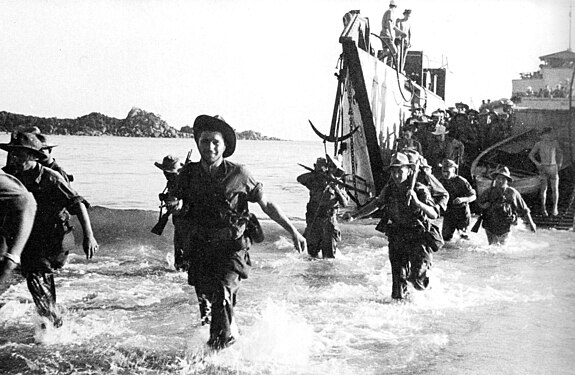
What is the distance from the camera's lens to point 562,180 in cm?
1441

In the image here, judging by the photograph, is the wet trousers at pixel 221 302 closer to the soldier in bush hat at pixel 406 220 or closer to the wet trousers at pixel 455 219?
the soldier in bush hat at pixel 406 220

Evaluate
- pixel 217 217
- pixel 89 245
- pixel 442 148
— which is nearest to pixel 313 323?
pixel 217 217

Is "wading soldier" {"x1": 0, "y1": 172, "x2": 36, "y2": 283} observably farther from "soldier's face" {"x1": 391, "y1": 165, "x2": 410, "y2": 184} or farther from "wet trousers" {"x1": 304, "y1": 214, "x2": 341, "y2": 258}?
"wet trousers" {"x1": 304, "y1": 214, "x2": 341, "y2": 258}

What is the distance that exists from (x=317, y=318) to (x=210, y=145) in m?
2.39

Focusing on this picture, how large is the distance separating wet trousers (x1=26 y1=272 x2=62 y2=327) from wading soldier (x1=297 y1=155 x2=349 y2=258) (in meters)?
4.60

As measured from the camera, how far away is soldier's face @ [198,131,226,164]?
14.1 ft

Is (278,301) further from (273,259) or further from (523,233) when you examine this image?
(523,233)

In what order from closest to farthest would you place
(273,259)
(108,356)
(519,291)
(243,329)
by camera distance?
(108,356)
(243,329)
(519,291)
(273,259)

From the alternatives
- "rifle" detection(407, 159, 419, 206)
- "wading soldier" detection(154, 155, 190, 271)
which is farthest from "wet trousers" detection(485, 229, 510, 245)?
"wading soldier" detection(154, 155, 190, 271)

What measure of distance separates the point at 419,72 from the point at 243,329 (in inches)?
813

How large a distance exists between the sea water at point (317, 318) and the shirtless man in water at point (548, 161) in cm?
170

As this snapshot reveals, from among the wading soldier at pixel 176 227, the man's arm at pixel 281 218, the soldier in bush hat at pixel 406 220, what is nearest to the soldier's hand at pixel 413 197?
the soldier in bush hat at pixel 406 220

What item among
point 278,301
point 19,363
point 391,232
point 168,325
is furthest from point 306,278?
point 19,363

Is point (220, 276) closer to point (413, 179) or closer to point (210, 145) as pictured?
point (210, 145)
